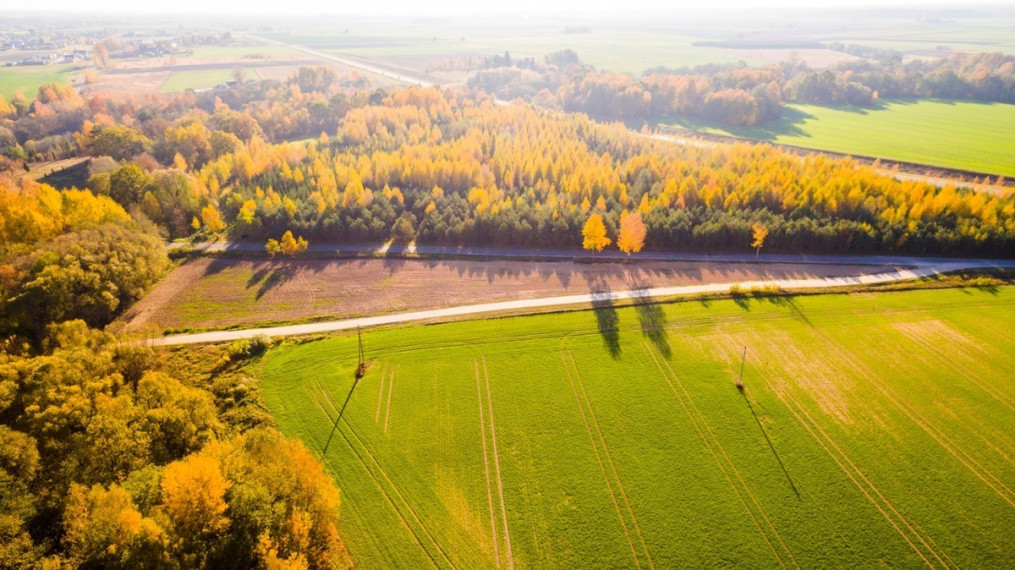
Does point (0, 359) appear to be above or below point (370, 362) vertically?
above

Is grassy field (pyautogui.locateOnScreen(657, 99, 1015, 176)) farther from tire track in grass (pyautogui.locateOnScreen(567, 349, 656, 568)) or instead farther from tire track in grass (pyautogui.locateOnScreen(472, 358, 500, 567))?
tire track in grass (pyautogui.locateOnScreen(472, 358, 500, 567))

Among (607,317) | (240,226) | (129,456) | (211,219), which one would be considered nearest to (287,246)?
(240,226)

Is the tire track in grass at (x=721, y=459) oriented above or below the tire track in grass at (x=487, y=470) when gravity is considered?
above

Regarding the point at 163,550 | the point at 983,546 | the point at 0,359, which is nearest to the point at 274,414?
the point at 163,550

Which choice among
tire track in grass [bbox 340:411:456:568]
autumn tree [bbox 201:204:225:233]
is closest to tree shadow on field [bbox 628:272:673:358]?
tire track in grass [bbox 340:411:456:568]

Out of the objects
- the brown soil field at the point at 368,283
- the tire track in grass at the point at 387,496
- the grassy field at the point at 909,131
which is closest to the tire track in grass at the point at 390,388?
the tire track in grass at the point at 387,496

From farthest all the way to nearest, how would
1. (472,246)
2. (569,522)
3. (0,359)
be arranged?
1. (472,246)
2. (0,359)
3. (569,522)

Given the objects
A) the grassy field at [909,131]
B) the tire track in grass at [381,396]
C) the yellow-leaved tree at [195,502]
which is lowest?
the tire track in grass at [381,396]

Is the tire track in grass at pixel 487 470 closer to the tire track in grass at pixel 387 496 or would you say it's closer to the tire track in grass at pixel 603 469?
the tire track in grass at pixel 387 496

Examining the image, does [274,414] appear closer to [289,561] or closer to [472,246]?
[289,561]
